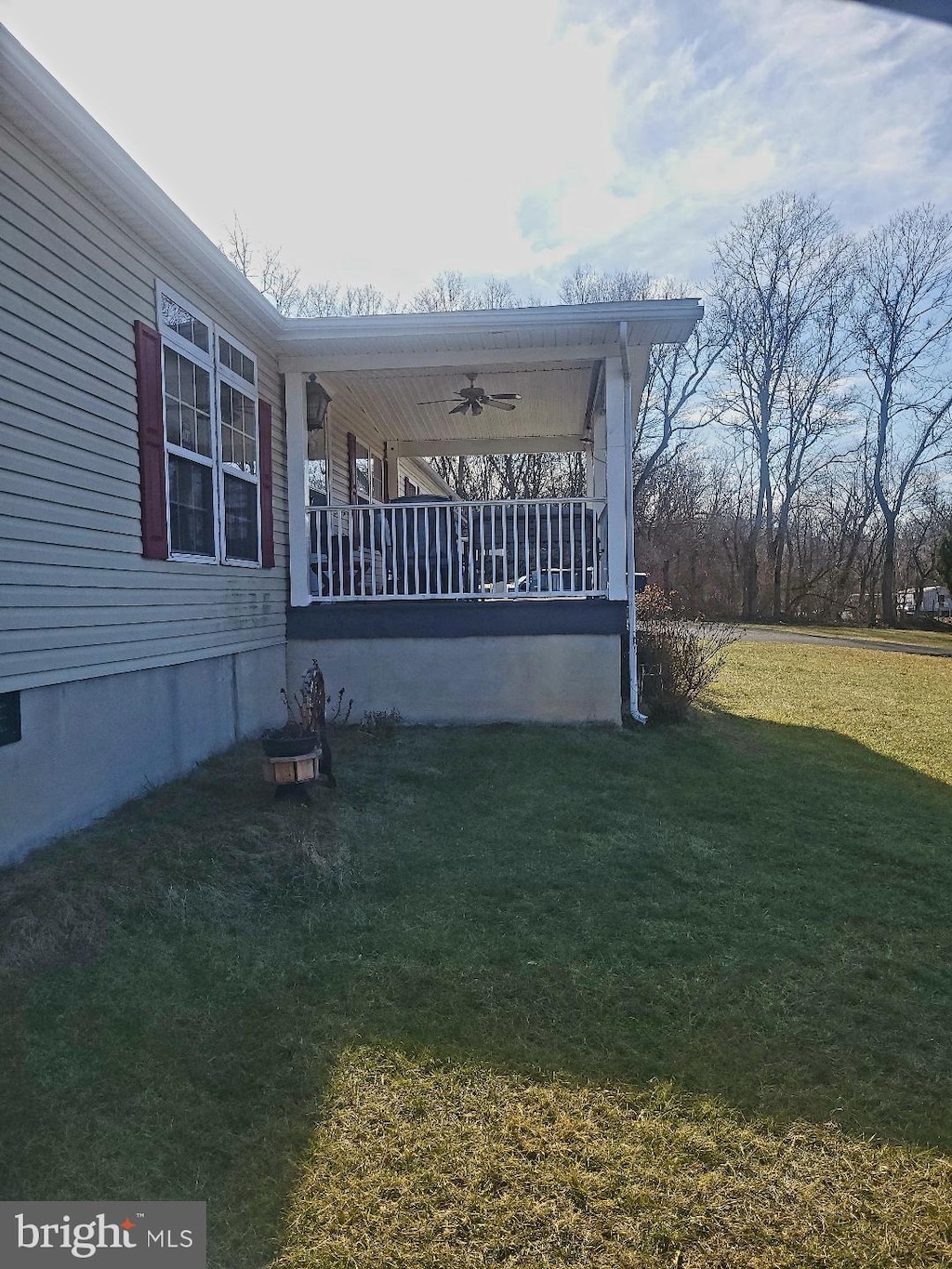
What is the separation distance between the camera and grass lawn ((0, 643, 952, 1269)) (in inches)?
66.6

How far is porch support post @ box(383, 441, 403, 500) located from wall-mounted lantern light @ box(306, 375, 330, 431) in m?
3.51

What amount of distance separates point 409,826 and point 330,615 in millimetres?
2928

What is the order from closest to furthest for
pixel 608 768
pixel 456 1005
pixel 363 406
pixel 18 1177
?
pixel 18 1177
pixel 456 1005
pixel 608 768
pixel 363 406

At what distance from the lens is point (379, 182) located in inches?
273

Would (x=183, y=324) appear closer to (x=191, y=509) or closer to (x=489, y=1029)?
(x=191, y=509)

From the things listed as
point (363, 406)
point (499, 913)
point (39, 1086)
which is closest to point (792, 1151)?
point (499, 913)

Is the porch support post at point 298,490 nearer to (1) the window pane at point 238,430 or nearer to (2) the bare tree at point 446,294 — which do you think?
(1) the window pane at point 238,430

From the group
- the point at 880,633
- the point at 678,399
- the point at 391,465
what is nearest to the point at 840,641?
the point at 880,633

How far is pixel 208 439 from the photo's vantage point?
5.19m

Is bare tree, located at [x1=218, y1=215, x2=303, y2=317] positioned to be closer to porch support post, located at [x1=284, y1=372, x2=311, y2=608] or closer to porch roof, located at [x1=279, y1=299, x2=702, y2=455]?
porch roof, located at [x1=279, y1=299, x2=702, y2=455]

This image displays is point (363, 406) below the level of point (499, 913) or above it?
above

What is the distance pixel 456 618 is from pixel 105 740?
3194mm

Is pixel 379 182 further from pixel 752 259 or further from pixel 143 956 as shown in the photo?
pixel 752 259

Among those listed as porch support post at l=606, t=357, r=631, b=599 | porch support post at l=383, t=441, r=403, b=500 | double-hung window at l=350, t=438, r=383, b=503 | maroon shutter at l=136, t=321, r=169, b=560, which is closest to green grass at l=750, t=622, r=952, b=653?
porch support post at l=383, t=441, r=403, b=500
